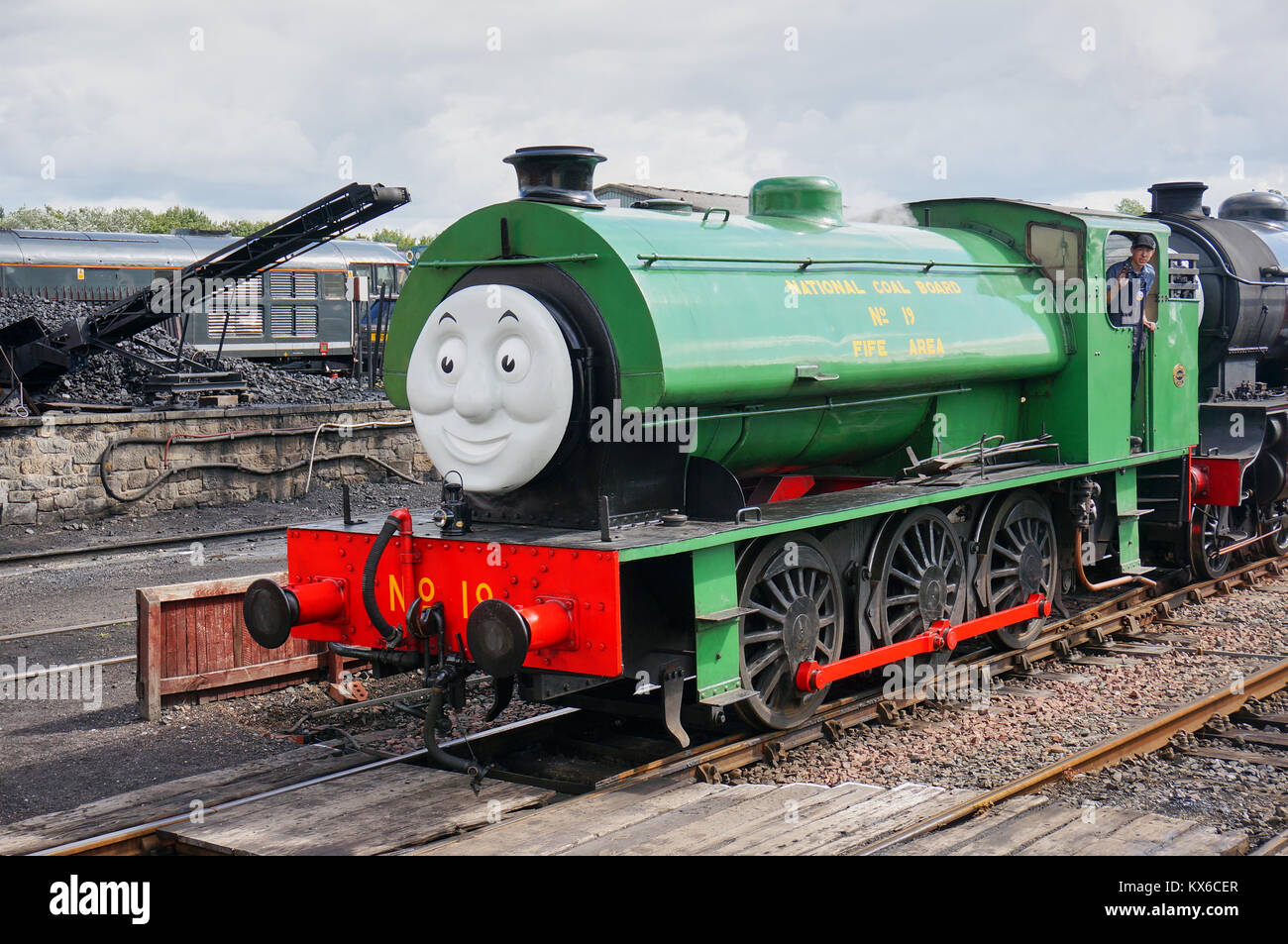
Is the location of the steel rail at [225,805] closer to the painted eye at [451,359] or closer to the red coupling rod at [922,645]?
the red coupling rod at [922,645]

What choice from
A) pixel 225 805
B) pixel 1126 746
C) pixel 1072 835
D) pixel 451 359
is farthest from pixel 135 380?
pixel 1072 835

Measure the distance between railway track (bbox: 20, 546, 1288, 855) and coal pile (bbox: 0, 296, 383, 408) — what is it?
1217 centimetres

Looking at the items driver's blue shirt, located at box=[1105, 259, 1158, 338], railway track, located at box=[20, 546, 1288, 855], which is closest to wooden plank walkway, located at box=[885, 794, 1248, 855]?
railway track, located at box=[20, 546, 1288, 855]

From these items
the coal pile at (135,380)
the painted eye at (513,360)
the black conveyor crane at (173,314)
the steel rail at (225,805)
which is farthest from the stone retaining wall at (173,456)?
the painted eye at (513,360)

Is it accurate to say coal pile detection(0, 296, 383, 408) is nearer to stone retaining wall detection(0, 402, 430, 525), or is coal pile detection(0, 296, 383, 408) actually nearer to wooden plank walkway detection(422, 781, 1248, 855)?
stone retaining wall detection(0, 402, 430, 525)

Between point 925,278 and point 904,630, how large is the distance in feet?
7.06

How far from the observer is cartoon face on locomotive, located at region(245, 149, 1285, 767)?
5617 millimetres

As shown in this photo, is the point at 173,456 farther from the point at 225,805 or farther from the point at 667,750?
the point at 667,750

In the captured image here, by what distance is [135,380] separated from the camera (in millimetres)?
18297

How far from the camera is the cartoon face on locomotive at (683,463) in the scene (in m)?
5.62

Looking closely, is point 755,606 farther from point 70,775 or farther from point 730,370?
point 70,775

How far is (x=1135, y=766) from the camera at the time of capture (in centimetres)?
616

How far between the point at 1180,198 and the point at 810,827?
366 inches

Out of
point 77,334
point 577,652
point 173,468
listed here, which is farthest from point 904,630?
point 77,334
